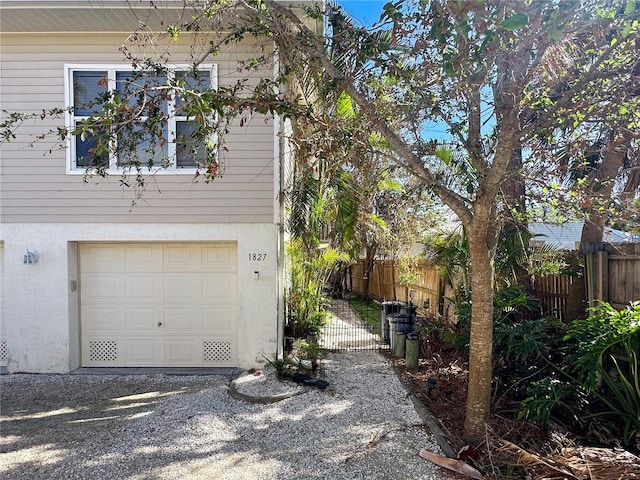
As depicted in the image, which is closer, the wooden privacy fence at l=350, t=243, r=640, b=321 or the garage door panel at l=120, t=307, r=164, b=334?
the wooden privacy fence at l=350, t=243, r=640, b=321

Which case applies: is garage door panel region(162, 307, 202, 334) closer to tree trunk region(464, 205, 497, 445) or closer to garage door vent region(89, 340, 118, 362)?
garage door vent region(89, 340, 118, 362)

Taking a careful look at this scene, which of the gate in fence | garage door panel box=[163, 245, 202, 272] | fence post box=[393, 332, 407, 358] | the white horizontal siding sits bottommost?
the gate in fence

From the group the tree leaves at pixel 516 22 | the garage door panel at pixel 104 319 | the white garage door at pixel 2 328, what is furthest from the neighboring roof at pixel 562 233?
the white garage door at pixel 2 328

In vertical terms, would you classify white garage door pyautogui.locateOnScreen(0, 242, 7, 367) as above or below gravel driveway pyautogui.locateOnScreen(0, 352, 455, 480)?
above

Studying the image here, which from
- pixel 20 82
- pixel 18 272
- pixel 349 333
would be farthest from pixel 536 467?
pixel 20 82

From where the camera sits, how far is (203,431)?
479 centimetres

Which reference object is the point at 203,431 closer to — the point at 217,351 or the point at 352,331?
the point at 217,351

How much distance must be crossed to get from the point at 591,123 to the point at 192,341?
22.2 feet

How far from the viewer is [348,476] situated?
3.84m

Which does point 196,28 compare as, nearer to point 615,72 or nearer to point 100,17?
point 100,17

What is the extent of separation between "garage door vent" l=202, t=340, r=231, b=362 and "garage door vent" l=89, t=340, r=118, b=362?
158cm

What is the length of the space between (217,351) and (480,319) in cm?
476

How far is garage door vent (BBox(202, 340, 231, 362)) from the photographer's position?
745cm

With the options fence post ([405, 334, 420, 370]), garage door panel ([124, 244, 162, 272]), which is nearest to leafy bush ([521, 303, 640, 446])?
fence post ([405, 334, 420, 370])
